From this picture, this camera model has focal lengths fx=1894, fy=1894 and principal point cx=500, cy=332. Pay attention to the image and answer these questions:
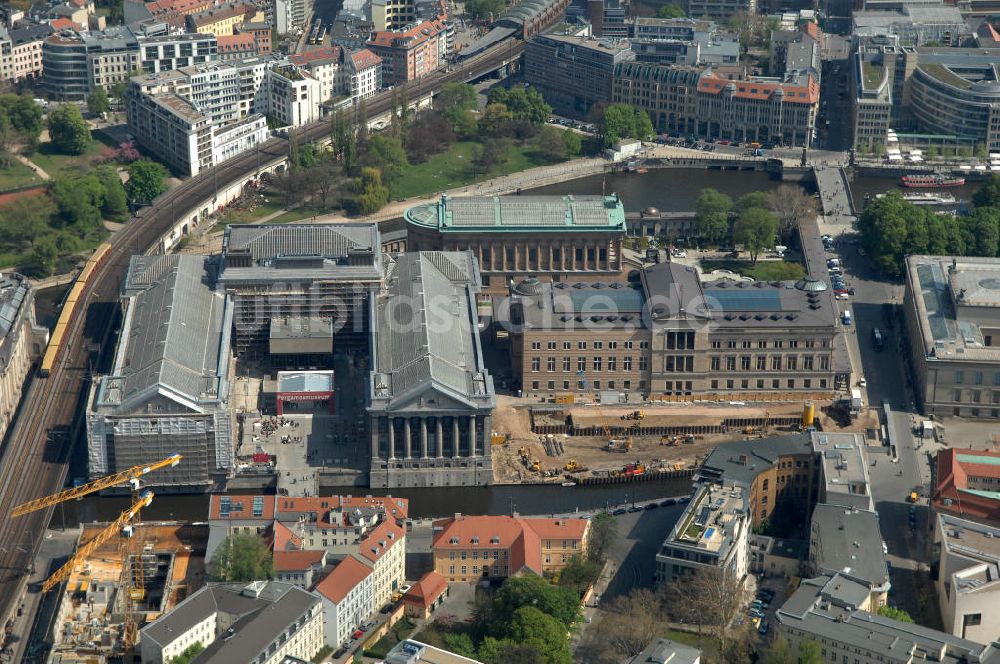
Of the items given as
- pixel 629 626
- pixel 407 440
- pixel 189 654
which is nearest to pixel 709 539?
pixel 629 626

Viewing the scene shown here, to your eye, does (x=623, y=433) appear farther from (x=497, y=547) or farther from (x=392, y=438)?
(x=497, y=547)

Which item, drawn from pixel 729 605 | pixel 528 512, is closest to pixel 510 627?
pixel 729 605

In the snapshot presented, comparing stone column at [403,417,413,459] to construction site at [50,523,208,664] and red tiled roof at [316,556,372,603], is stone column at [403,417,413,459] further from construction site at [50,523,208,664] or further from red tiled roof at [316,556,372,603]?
red tiled roof at [316,556,372,603]

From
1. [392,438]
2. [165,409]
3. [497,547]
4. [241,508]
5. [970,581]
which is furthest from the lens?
[392,438]

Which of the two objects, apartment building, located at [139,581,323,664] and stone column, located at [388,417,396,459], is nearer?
apartment building, located at [139,581,323,664]

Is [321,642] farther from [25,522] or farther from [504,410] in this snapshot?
[504,410]

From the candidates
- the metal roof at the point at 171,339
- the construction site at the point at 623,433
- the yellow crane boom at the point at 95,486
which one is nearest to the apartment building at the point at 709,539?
the construction site at the point at 623,433

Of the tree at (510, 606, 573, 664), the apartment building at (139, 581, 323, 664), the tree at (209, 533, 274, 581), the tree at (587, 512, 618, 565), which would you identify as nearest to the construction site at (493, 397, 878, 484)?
the tree at (587, 512, 618, 565)
